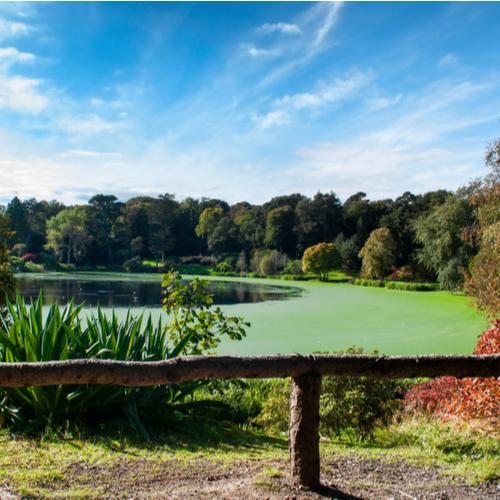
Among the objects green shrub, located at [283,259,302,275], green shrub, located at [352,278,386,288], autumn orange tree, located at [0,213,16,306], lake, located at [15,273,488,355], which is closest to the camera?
autumn orange tree, located at [0,213,16,306]

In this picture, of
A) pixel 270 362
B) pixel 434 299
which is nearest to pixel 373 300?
pixel 434 299

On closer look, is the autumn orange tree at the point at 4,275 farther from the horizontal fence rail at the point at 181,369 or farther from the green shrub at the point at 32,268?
the green shrub at the point at 32,268

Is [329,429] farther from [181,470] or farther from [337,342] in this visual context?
[337,342]

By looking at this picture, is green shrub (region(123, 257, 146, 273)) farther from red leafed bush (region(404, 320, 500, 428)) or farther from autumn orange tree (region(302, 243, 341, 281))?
red leafed bush (region(404, 320, 500, 428))

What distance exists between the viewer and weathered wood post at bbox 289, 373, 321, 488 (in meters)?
2.37

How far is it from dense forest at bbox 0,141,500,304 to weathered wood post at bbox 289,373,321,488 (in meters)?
28.4

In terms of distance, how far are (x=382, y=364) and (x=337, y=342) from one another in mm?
10230

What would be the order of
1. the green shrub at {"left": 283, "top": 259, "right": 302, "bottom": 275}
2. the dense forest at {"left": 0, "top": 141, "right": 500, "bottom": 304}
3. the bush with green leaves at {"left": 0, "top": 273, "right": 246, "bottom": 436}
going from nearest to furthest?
the bush with green leaves at {"left": 0, "top": 273, "right": 246, "bottom": 436}
the dense forest at {"left": 0, "top": 141, "right": 500, "bottom": 304}
the green shrub at {"left": 283, "top": 259, "right": 302, "bottom": 275}

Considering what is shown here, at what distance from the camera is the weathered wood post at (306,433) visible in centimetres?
237

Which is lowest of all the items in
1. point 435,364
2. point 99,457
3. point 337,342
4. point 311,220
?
point 337,342

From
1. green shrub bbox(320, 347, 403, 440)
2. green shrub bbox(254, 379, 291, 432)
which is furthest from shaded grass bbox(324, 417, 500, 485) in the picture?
green shrub bbox(254, 379, 291, 432)

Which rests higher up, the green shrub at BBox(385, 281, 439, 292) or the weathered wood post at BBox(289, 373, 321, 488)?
the weathered wood post at BBox(289, 373, 321, 488)

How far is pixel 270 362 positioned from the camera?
2.39 meters

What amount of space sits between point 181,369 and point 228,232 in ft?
182
